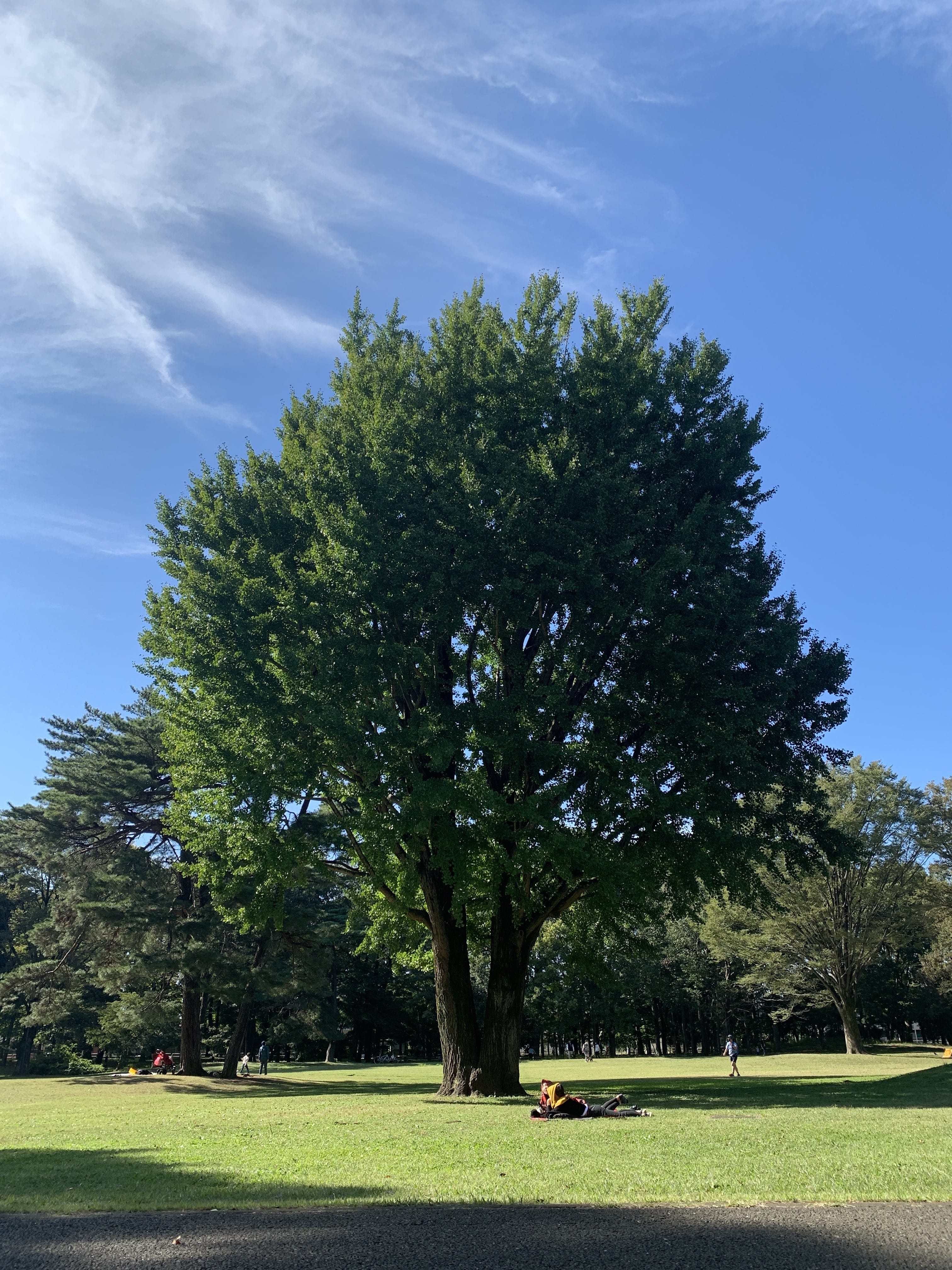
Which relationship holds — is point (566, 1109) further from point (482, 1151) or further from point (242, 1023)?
point (242, 1023)

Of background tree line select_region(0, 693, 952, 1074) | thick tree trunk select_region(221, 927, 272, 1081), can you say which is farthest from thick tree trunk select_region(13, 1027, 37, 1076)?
thick tree trunk select_region(221, 927, 272, 1081)

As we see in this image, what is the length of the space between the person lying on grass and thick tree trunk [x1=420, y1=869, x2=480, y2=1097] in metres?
5.36

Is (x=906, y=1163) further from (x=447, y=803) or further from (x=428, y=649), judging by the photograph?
(x=428, y=649)

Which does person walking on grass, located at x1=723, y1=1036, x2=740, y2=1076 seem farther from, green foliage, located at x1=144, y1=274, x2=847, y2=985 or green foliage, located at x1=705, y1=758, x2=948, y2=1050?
green foliage, located at x1=144, y1=274, x2=847, y2=985

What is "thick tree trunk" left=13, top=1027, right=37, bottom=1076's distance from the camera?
5456cm

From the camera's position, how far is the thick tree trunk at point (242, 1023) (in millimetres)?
33375

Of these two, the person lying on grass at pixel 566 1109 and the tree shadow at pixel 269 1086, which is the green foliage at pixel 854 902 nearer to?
the tree shadow at pixel 269 1086

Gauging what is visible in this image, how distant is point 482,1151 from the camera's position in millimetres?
10594

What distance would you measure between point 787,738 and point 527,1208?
15.3m

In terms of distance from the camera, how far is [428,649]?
19.9 meters

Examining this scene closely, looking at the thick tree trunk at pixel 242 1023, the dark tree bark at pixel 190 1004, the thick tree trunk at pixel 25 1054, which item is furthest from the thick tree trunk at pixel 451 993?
the thick tree trunk at pixel 25 1054

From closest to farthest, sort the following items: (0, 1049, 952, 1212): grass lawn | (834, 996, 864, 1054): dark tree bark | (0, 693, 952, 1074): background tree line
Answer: (0, 1049, 952, 1212): grass lawn < (0, 693, 952, 1074): background tree line < (834, 996, 864, 1054): dark tree bark

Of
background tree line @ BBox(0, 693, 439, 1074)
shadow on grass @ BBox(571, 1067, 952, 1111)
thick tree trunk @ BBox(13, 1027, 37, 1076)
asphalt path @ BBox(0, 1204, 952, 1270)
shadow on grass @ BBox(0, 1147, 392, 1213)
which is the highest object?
background tree line @ BBox(0, 693, 439, 1074)

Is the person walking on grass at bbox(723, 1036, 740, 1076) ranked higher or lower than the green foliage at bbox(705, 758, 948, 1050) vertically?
lower
